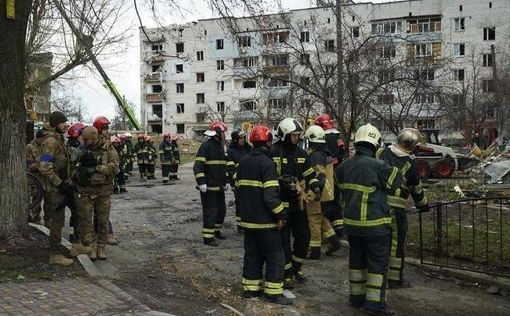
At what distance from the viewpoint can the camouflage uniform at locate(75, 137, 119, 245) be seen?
6.91 m

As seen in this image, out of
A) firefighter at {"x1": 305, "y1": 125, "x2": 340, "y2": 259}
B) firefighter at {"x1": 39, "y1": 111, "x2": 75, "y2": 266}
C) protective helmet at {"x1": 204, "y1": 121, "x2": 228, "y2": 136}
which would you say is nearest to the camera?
firefighter at {"x1": 39, "y1": 111, "x2": 75, "y2": 266}

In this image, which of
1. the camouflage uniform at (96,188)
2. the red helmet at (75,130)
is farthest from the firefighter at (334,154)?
the red helmet at (75,130)

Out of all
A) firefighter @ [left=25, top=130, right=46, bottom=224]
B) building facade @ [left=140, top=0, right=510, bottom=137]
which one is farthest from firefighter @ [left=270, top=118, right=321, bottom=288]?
firefighter @ [left=25, top=130, right=46, bottom=224]

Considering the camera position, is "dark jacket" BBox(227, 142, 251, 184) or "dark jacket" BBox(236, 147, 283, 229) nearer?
"dark jacket" BBox(236, 147, 283, 229)

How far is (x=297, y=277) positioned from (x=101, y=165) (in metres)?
2.97

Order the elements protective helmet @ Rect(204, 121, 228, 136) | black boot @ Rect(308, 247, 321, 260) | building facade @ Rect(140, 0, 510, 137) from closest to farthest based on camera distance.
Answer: black boot @ Rect(308, 247, 321, 260), protective helmet @ Rect(204, 121, 228, 136), building facade @ Rect(140, 0, 510, 137)

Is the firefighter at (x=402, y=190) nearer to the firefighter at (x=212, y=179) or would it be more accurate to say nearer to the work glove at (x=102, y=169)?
the firefighter at (x=212, y=179)

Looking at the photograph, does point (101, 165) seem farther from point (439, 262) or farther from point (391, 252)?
point (439, 262)

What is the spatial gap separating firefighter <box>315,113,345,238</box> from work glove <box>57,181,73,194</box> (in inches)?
148

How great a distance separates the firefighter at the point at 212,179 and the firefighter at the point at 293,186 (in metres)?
2.30

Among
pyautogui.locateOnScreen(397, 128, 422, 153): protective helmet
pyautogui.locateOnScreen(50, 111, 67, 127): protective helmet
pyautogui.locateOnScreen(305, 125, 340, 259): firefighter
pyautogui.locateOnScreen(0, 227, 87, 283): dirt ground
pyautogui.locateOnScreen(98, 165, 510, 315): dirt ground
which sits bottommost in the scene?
pyautogui.locateOnScreen(98, 165, 510, 315): dirt ground

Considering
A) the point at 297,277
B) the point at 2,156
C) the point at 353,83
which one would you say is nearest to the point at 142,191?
the point at 353,83

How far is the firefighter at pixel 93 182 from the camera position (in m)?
6.89

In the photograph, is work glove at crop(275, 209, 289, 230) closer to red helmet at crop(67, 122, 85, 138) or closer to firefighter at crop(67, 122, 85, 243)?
firefighter at crop(67, 122, 85, 243)
